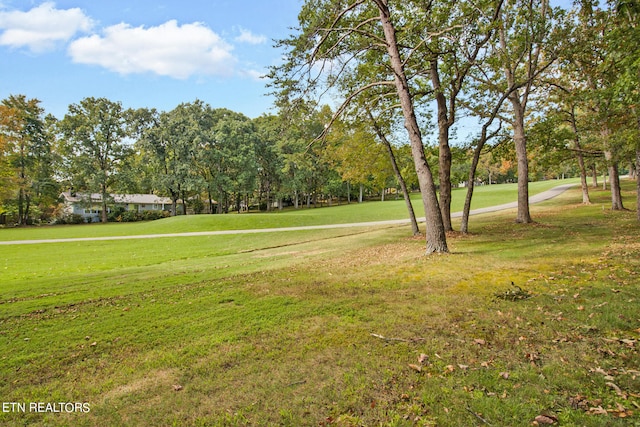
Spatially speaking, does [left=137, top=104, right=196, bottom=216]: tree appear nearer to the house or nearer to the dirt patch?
the house

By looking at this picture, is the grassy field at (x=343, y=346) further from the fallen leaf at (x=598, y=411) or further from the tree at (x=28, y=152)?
the tree at (x=28, y=152)

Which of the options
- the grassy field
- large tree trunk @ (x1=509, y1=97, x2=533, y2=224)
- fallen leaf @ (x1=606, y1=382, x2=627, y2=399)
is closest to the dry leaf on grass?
the grassy field

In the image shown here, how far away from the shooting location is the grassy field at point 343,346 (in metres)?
2.68

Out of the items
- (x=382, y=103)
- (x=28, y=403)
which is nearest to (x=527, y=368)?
(x=28, y=403)

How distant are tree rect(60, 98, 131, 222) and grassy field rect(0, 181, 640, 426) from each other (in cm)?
4210

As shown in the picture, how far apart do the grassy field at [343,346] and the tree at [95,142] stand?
42.1 meters

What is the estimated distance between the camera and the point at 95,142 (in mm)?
43500

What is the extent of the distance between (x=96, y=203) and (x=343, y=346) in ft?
172

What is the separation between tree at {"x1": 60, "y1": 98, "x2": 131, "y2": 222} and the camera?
4200cm

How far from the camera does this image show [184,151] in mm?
42125

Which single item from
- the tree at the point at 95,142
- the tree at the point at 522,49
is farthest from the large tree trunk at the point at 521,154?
the tree at the point at 95,142

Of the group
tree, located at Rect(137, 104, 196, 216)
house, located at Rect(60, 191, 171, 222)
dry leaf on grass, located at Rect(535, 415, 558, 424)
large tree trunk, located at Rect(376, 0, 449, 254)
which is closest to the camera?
dry leaf on grass, located at Rect(535, 415, 558, 424)

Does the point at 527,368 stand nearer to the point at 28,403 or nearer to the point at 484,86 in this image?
the point at 28,403

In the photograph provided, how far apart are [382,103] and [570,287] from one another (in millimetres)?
9536
